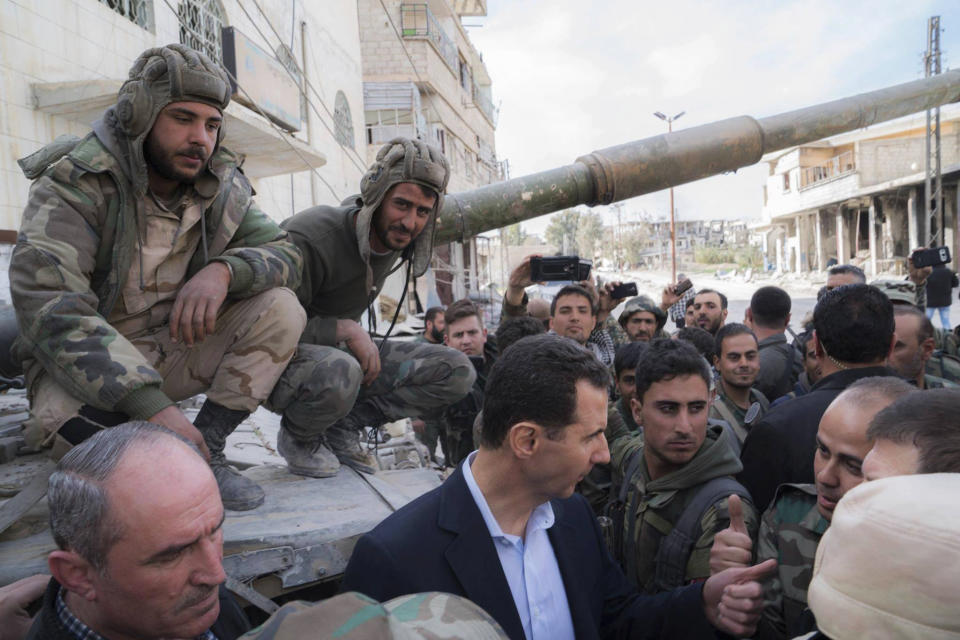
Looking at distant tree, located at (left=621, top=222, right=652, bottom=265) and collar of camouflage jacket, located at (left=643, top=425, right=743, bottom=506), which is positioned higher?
distant tree, located at (left=621, top=222, right=652, bottom=265)

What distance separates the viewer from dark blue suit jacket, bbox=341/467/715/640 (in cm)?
165

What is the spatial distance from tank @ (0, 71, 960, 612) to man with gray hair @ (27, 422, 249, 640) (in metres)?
0.56

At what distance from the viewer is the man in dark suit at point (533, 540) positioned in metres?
1.67

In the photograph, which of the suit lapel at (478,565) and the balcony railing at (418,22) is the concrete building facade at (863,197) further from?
the suit lapel at (478,565)

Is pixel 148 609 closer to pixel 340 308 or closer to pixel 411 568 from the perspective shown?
pixel 411 568

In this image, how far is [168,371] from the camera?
7.69 ft

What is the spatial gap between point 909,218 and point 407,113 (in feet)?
64.9

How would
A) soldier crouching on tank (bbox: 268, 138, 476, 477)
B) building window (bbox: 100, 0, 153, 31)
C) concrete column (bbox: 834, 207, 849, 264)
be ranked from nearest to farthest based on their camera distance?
1. soldier crouching on tank (bbox: 268, 138, 476, 477)
2. building window (bbox: 100, 0, 153, 31)
3. concrete column (bbox: 834, 207, 849, 264)

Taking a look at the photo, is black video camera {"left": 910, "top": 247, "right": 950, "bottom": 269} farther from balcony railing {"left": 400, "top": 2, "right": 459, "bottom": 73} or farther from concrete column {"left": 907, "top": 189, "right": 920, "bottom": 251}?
concrete column {"left": 907, "top": 189, "right": 920, "bottom": 251}

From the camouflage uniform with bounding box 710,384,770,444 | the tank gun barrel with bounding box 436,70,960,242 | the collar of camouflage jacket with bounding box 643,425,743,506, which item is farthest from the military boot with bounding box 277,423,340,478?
the camouflage uniform with bounding box 710,384,770,444

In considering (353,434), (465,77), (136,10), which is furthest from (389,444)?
(465,77)

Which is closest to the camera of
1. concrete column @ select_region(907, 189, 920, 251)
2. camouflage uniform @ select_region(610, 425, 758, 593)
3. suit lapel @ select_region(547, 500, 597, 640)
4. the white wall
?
suit lapel @ select_region(547, 500, 597, 640)

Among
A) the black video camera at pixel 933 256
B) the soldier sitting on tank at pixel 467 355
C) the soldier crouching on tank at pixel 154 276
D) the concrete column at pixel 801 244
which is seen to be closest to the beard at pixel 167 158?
the soldier crouching on tank at pixel 154 276

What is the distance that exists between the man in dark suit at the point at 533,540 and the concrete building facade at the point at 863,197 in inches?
975
